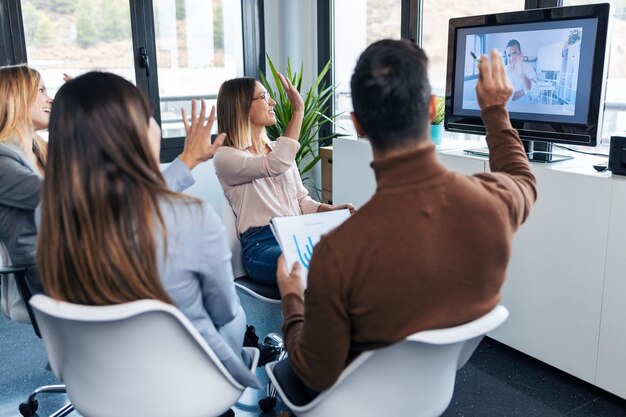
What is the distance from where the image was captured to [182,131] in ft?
14.8

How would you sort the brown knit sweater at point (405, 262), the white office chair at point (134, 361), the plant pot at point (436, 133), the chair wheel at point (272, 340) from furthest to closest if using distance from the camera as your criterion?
the plant pot at point (436, 133) → the chair wheel at point (272, 340) → the white office chair at point (134, 361) → the brown knit sweater at point (405, 262)

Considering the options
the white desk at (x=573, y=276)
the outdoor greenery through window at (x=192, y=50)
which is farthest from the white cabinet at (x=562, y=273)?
the outdoor greenery through window at (x=192, y=50)

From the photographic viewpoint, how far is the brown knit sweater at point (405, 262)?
110 centimetres

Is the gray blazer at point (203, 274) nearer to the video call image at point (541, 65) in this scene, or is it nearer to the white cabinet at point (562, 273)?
the white cabinet at point (562, 273)

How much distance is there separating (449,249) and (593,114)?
1.47m

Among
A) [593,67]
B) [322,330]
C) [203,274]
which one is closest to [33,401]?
[203,274]

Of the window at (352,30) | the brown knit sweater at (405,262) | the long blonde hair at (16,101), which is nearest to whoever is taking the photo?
the brown knit sweater at (405,262)

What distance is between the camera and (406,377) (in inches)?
49.0

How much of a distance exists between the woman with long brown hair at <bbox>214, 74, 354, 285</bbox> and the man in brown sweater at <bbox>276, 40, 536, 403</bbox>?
3.61 feet

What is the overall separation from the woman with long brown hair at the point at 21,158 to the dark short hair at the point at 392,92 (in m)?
1.34

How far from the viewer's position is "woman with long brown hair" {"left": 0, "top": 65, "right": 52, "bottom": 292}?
2031 millimetres

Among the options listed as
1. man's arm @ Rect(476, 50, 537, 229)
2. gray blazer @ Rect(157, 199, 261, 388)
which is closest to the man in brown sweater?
man's arm @ Rect(476, 50, 537, 229)

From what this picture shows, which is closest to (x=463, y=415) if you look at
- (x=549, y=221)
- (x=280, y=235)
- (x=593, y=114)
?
(x=549, y=221)

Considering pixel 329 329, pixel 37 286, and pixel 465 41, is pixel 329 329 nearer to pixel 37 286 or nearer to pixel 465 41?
pixel 37 286
